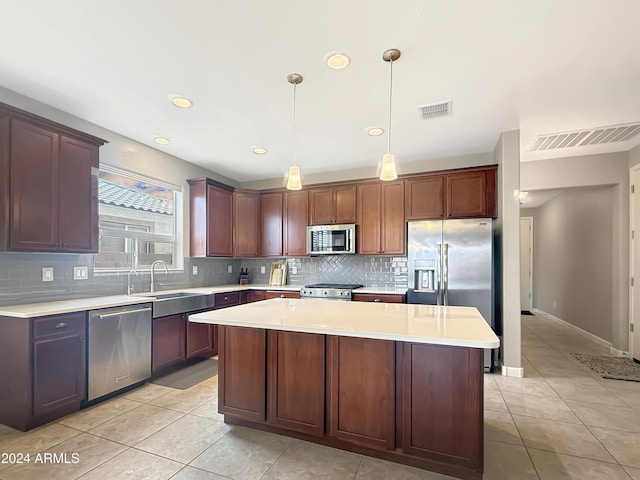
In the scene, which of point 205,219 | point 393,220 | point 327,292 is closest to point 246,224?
point 205,219

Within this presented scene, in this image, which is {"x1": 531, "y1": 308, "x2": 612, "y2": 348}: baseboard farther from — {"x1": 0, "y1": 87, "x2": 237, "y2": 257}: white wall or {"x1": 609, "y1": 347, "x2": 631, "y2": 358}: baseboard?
{"x1": 0, "y1": 87, "x2": 237, "y2": 257}: white wall

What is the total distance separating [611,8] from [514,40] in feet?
1.49

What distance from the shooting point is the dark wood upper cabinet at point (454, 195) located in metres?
3.84

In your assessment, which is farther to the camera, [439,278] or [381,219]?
[381,219]

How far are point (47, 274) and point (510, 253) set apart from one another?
4.61m

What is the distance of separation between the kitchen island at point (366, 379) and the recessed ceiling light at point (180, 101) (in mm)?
1878

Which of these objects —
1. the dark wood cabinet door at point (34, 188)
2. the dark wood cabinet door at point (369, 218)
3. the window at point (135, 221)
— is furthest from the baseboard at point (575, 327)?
the dark wood cabinet door at point (34, 188)

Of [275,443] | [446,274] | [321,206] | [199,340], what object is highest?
[321,206]

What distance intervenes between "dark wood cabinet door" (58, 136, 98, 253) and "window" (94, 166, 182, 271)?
0.42 meters

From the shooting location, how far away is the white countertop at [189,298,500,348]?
5.34ft

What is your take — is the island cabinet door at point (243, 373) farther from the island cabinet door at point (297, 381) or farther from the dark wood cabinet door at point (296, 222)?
the dark wood cabinet door at point (296, 222)

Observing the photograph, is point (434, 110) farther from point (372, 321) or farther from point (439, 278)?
point (372, 321)

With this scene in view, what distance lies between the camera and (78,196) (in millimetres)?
2809

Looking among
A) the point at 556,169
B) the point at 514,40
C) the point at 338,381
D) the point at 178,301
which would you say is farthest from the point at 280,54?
the point at 556,169
